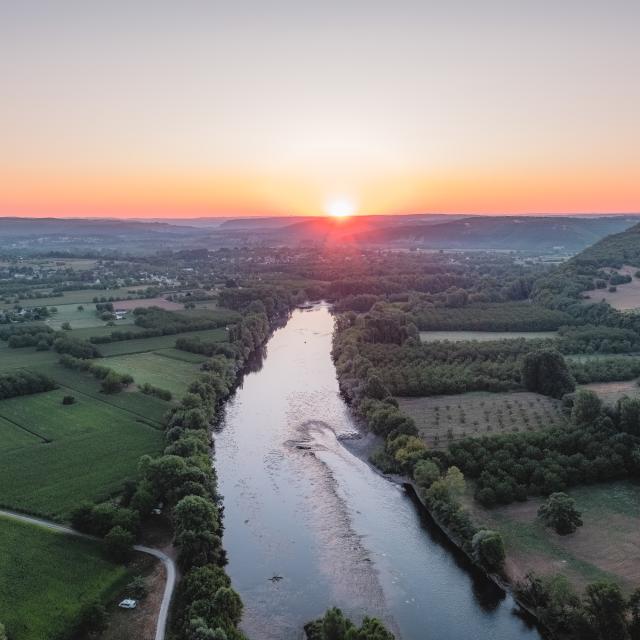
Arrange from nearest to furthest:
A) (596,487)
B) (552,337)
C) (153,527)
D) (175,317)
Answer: (153,527) < (596,487) < (552,337) < (175,317)

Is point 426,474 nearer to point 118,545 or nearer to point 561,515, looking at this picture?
point 561,515

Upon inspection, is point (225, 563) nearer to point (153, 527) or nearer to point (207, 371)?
point (153, 527)

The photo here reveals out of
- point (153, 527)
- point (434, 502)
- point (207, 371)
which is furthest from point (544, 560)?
point (207, 371)

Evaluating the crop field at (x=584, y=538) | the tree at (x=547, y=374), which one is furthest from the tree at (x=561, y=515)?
the tree at (x=547, y=374)

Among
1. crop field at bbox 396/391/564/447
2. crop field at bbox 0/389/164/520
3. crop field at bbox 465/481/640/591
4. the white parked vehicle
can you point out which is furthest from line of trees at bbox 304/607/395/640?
crop field at bbox 396/391/564/447

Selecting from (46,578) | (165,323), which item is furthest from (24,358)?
(46,578)

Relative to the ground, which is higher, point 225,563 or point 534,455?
point 534,455

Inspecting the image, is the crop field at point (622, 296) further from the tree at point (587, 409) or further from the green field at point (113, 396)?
the green field at point (113, 396)

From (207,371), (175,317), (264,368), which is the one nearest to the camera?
(207,371)
